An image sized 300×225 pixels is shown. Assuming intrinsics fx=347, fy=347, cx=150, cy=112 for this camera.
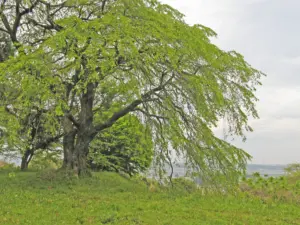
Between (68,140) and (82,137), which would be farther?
(68,140)

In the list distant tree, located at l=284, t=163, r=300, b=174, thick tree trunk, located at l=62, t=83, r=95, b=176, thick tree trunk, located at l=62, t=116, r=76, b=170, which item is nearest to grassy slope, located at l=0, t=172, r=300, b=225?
thick tree trunk, located at l=62, t=83, r=95, b=176

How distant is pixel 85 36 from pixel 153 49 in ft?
11.2

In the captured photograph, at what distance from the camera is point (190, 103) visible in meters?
18.0

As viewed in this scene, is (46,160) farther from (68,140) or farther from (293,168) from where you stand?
(293,168)

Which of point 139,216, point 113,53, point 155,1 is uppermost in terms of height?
point 155,1

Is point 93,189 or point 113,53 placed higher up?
point 113,53

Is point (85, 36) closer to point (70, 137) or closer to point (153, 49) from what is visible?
point (153, 49)

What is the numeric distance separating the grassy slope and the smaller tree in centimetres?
1126

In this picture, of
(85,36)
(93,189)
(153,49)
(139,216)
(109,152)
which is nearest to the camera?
(139,216)

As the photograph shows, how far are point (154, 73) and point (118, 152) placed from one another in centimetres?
1603

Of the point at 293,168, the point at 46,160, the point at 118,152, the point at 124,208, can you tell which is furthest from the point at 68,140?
the point at 293,168

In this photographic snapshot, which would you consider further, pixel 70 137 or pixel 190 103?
pixel 70 137

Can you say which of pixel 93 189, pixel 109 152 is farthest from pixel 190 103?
pixel 109 152

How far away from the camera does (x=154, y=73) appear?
18484mm
